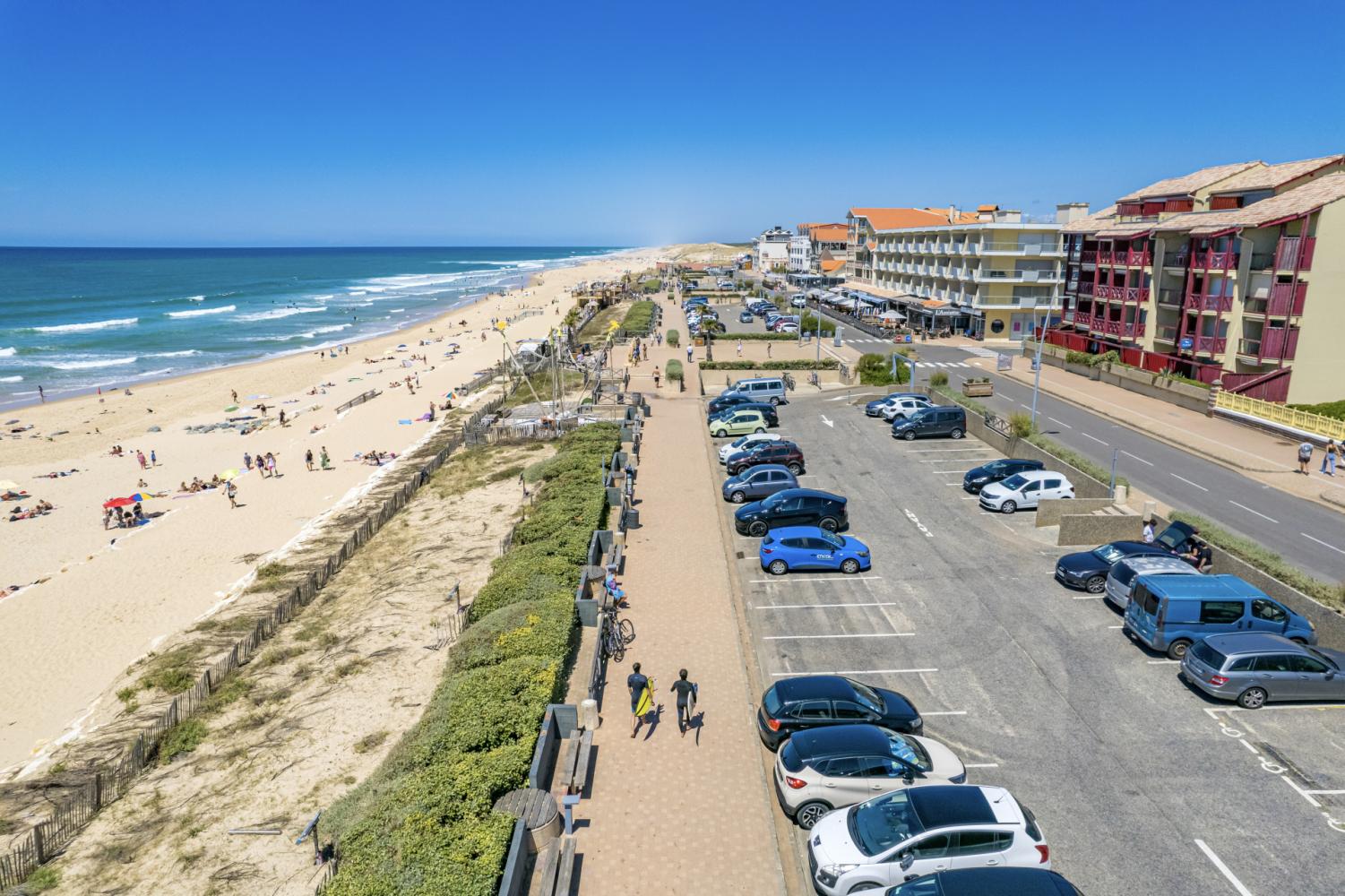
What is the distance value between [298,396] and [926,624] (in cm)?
4808

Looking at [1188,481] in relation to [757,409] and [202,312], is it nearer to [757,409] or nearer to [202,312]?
[757,409]

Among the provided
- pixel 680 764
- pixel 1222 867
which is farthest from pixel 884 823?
pixel 1222 867

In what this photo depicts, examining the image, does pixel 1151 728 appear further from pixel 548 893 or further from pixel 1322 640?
pixel 548 893

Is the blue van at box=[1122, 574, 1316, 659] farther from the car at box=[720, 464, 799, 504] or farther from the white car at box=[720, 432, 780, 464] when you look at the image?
the white car at box=[720, 432, 780, 464]

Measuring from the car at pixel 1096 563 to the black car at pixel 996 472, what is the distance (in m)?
6.43

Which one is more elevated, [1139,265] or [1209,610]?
[1139,265]

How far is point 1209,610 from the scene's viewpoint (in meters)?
16.3

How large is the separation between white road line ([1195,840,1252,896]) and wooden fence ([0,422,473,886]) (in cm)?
1541

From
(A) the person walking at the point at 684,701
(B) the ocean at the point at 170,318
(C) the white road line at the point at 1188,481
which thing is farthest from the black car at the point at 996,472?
(B) the ocean at the point at 170,318

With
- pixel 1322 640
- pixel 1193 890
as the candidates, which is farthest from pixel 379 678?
pixel 1322 640

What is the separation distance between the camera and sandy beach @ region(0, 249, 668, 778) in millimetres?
19906

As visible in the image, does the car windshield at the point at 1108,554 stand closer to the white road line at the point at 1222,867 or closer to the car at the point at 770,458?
the white road line at the point at 1222,867

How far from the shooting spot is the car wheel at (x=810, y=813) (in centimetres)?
1123

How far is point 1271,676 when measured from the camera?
14430 mm
